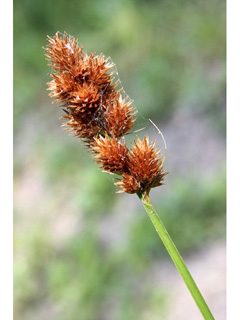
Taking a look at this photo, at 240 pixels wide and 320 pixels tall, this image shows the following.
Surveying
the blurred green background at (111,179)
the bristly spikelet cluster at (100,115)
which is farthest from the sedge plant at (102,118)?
the blurred green background at (111,179)

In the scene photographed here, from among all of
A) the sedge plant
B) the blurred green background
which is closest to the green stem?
the sedge plant

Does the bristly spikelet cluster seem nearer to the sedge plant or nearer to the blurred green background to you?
the sedge plant

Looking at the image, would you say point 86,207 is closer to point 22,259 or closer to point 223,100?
point 22,259

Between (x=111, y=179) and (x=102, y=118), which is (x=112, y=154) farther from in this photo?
(x=111, y=179)

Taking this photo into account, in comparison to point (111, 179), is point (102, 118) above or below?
below

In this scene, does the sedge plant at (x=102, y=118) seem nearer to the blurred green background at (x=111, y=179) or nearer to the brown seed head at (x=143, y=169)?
the brown seed head at (x=143, y=169)

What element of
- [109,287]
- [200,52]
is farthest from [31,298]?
[200,52]

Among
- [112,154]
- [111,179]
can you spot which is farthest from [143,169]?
[111,179]
